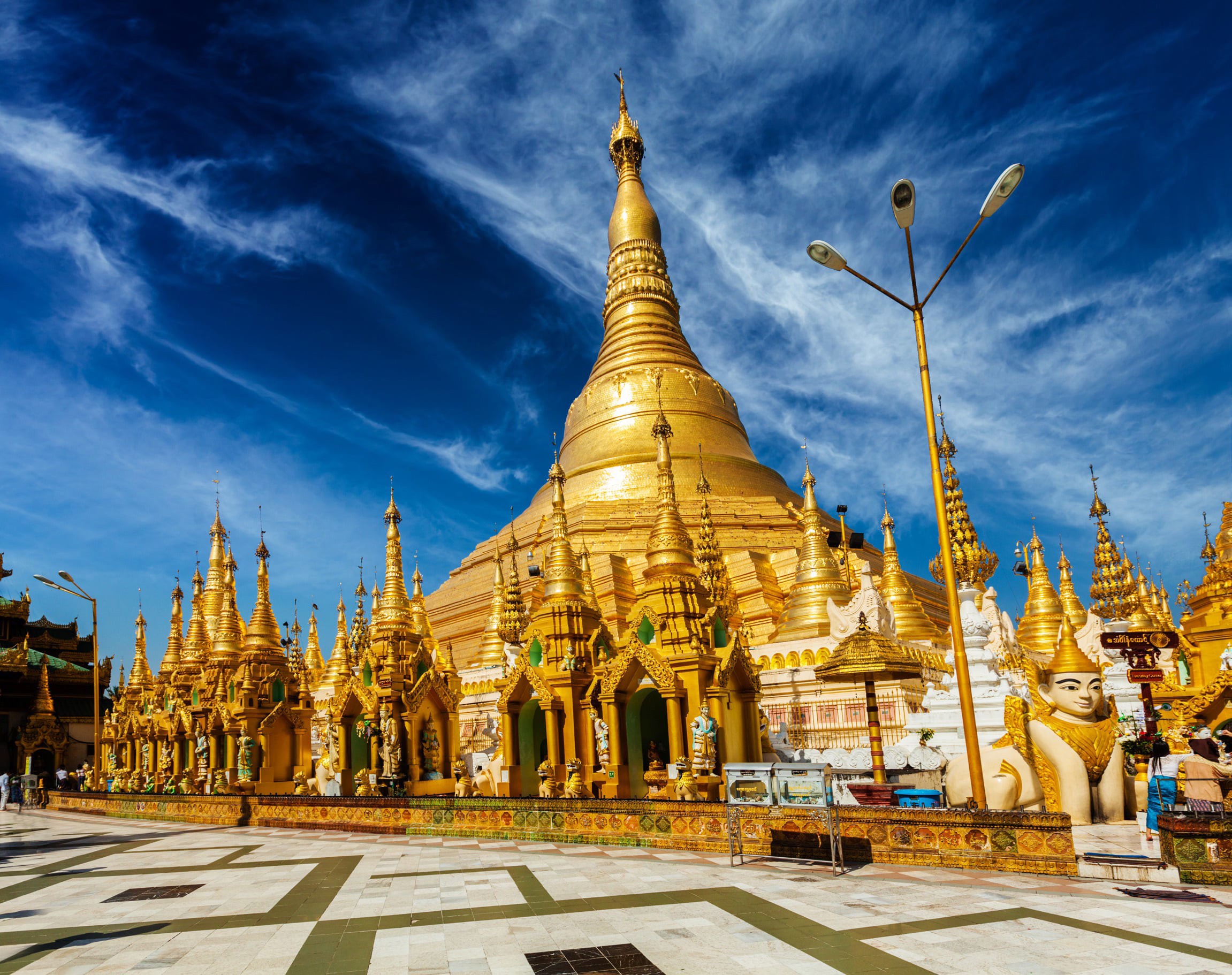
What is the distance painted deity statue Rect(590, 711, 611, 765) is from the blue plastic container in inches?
248

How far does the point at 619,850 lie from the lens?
1195 cm

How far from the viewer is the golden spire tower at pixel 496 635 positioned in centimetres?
3266

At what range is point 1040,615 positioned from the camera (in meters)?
31.6

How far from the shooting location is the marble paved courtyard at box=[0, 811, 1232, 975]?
601 cm

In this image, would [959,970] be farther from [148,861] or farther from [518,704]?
[518,704]

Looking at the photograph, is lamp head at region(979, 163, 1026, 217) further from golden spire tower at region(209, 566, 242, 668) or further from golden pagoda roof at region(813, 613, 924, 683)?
golden spire tower at region(209, 566, 242, 668)

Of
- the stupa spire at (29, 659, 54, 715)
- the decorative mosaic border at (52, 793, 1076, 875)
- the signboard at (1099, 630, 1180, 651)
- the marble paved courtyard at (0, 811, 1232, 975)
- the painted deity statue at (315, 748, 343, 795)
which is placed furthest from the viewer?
the stupa spire at (29, 659, 54, 715)

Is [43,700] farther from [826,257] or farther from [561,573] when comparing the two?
[826,257]

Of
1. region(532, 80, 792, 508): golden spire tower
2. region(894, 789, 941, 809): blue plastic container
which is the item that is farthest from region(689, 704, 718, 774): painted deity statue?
region(532, 80, 792, 508): golden spire tower

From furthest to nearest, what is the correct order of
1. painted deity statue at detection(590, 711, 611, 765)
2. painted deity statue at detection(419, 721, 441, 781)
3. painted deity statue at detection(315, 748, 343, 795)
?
painted deity statue at detection(315, 748, 343, 795), painted deity statue at detection(419, 721, 441, 781), painted deity statue at detection(590, 711, 611, 765)

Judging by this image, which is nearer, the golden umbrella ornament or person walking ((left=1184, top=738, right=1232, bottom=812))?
person walking ((left=1184, top=738, right=1232, bottom=812))

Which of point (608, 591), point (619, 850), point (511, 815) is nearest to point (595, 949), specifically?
point (619, 850)

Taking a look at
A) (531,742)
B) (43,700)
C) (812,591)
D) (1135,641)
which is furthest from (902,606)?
(43,700)

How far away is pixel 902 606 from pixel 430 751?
55.0 feet
